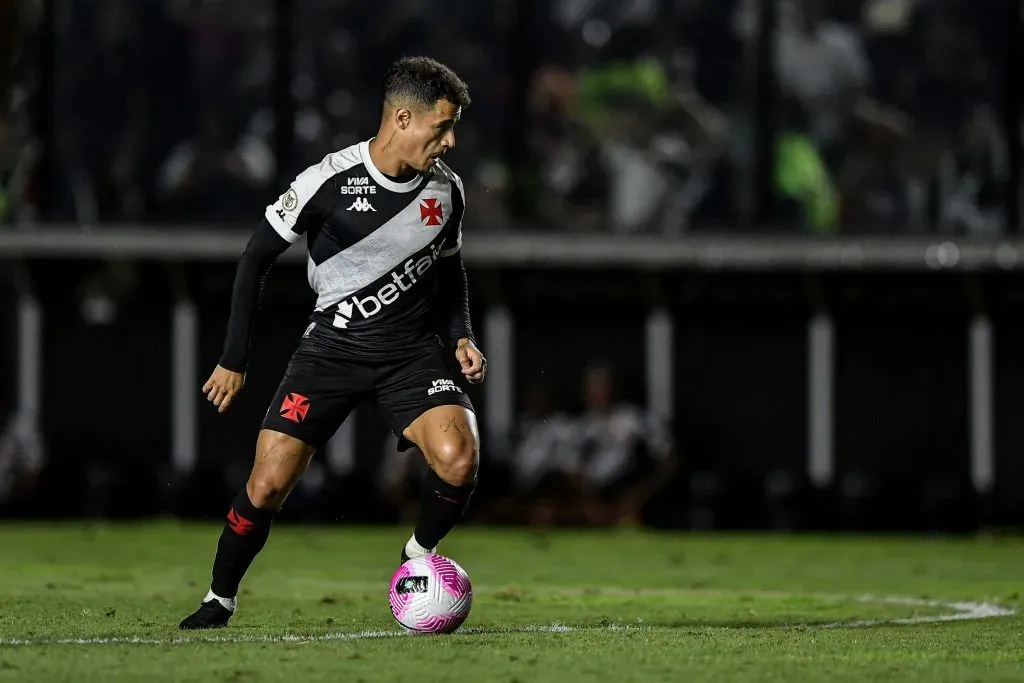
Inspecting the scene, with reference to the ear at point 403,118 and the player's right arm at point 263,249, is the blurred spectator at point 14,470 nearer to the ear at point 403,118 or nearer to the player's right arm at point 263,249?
the player's right arm at point 263,249

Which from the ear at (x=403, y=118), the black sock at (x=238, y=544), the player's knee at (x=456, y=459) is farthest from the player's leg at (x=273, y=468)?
the ear at (x=403, y=118)

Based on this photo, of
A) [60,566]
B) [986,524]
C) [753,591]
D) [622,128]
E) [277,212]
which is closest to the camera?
[277,212]

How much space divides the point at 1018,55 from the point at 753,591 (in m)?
9.26

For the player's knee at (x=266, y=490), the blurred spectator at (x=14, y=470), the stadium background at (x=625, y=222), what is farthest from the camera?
the blurred spectator at (x=14, y=470)

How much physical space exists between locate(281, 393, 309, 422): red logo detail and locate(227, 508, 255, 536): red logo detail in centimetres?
47

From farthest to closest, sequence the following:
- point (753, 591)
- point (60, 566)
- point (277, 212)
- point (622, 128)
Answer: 1. point (622, 128)
2. point (60, 566)
3. point (753, 591)
4. point (277, 212)

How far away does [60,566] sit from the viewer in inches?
515

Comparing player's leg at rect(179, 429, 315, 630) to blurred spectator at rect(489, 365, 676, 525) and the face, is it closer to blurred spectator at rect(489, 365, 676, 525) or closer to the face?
the face

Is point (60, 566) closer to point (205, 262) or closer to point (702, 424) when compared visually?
point (205, 262)

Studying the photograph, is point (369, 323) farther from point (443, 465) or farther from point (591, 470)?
point (591, 470)

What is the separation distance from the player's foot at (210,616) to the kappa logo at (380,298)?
129 centimetres

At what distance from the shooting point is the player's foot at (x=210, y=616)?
832 centimetres

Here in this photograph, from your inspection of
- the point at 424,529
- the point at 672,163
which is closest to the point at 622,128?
the point at 672,163

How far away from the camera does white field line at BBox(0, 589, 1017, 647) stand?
25.4 feet
